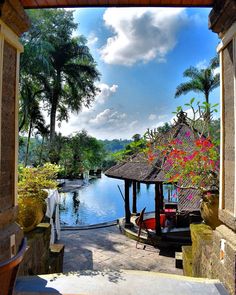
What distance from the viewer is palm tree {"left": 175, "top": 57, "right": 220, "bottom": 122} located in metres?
22.9

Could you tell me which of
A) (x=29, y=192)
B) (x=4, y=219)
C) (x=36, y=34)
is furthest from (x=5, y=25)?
(x=36, y=34)

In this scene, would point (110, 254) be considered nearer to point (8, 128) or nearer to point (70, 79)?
point (8, 128)

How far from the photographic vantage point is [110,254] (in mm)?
8125

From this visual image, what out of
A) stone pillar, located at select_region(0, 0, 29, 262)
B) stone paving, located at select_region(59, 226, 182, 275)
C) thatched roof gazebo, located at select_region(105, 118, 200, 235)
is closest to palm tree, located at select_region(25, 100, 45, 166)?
thatched roof gazebo, located at select_region(105, 118, 200, 235)

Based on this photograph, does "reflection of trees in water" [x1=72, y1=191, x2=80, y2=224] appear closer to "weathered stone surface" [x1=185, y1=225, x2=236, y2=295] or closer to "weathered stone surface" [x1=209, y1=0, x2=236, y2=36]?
"weathered stone surface" [x1=185, y1=225, x2=236, y2=295]

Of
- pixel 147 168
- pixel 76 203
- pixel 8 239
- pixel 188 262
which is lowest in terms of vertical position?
pixel 76 203

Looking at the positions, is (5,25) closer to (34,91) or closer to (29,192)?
(29,192)

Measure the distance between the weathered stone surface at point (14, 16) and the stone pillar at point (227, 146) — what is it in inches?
84.7

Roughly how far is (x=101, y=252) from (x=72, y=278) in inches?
198

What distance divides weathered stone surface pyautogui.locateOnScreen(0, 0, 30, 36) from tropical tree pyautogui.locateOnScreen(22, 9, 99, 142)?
19.7 meters

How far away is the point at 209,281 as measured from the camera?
327 centimetres

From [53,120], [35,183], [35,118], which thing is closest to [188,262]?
[35,183]

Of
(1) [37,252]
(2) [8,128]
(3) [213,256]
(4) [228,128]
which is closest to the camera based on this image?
(4) [228,128]

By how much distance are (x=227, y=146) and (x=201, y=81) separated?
71.1 feet
